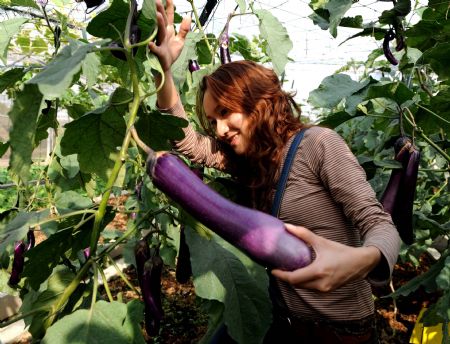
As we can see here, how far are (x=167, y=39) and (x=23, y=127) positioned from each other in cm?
40

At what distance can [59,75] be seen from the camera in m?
0.54

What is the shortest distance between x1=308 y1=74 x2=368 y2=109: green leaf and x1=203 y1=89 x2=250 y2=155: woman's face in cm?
21

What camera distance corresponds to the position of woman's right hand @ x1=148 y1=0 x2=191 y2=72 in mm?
834

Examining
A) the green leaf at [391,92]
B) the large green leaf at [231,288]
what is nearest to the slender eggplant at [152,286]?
the large green leaf at [231,288]

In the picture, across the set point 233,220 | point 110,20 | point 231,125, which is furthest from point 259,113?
point 233,220

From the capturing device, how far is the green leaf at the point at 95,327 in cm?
69

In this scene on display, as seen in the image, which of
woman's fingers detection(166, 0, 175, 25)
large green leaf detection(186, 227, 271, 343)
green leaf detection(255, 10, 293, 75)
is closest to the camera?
large green leaf detection(186, 227, 271, 343)

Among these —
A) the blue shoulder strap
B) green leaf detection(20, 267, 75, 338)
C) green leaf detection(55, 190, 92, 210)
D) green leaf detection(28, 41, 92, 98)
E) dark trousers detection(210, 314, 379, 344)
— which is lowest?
dark trousers detection(210, 314, 379, 344)

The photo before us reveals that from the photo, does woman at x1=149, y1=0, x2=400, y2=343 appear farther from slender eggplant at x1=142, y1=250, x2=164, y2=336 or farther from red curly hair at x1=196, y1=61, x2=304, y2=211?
slender eggplant at x1=142, y1=250, x2=164, y2=336

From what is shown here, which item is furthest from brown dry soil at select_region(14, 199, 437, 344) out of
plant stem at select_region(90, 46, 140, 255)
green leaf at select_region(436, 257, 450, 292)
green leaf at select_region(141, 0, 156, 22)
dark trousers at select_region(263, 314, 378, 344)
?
green leaf at select_region(141, 0, 156, 22)

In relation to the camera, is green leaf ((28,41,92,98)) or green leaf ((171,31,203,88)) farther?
green leaf ((171,31,203,88))

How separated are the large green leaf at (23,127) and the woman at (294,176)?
28cm

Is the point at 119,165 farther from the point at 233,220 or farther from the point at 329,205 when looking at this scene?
the point at 329,205

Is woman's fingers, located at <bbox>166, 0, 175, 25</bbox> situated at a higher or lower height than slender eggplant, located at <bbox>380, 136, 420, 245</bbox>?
higher
